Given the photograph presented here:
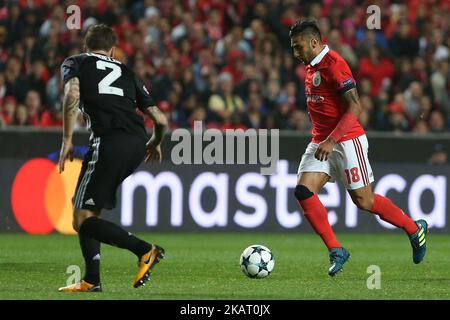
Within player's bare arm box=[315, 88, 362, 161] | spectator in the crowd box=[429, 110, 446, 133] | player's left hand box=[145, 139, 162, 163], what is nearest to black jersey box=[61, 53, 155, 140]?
player's left hand box=[145, 139, 162, 163]

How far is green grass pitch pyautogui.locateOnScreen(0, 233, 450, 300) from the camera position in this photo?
828 centimetres

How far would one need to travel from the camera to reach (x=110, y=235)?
26.0 ft

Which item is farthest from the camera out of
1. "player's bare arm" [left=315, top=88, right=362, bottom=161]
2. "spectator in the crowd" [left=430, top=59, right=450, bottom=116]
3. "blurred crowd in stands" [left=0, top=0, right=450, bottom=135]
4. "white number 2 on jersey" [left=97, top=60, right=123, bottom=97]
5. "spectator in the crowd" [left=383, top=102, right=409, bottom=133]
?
"spectator in the crowd" [left=430, top=59, right=450, bottom=116]

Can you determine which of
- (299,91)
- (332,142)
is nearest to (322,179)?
(332,142)

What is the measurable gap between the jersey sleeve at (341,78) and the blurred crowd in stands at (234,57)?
616cm

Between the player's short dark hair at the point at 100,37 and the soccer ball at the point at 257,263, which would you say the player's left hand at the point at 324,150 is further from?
the player's short dark hair at the point at 100,37

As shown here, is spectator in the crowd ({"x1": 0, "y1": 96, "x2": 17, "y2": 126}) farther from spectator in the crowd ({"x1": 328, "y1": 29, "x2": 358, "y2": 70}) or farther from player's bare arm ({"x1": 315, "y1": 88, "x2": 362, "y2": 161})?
player's bare arm ({"x1": 315, "y1": 88, "x2": 362, "y2": 161})

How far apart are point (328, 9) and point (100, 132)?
1077cm

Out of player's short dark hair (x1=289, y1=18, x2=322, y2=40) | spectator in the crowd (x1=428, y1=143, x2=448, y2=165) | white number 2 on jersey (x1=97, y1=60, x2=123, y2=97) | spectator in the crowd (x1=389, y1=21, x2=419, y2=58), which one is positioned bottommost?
spectator in the crowd (x1=428, y1=143, x2=448, y2=165)

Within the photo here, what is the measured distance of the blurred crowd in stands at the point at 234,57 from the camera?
15.7 m

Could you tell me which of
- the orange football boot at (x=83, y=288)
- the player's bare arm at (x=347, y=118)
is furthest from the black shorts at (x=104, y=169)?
the player's bare arm at (x=347, y=118)

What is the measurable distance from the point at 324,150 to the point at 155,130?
1.35 m

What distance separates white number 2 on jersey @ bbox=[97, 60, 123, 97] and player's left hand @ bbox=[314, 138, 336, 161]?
5.42ft

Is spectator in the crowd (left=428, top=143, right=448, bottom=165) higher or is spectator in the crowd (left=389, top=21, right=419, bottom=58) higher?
spectator in the crowd (left=389, top=21, right=419, bottom=58)
